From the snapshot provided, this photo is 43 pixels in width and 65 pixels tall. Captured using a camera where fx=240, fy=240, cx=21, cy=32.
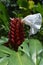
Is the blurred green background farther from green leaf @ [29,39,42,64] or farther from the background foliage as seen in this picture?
green leaf @ [29,39,42,64]

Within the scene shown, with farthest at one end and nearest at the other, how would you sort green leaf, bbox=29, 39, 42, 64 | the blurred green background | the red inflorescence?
1. the blurred green background
2. the red inflorescence
3. green leaf, bbox=29, 39, 42, 64

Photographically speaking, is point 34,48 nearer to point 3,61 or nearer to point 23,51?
point 23,51

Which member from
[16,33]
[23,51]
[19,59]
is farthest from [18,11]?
[19,59]

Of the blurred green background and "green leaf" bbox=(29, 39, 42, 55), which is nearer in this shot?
"green leaf" bbox=(29, 39, 42, 55)

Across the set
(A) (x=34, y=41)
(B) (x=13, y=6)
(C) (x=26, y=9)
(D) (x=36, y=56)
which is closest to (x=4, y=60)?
(D) (x=36, y=56)

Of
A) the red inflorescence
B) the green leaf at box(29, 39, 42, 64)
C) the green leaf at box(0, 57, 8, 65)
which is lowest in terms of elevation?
the green leaf at box(29, 39, 42, 64)

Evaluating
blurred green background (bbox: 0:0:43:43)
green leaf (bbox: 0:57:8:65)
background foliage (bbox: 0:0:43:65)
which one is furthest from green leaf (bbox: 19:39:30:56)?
Answer: blurred green background (bbox: 0:0:43:43)

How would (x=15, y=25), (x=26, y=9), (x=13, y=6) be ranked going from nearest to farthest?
(x=15, y=25) < (x=26, y=9) < (x=13, y=6)

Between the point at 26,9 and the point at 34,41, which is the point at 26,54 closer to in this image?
the point at 34,41

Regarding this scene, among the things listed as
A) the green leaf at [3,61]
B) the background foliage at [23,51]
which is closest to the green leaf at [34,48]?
the background foliage at [23,51]
